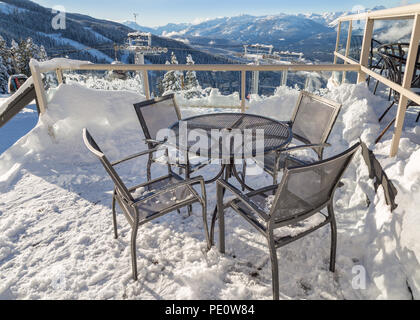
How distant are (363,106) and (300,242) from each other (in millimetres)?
2206

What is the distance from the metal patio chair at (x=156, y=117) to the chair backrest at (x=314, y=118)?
1.13m

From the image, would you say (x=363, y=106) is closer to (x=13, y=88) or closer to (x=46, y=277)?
(x=46, y=277)

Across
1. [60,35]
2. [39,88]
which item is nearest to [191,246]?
[39,88]

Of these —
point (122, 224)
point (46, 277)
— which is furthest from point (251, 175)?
point (46, 277)

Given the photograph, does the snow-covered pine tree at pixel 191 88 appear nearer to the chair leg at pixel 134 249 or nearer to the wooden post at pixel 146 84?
the wooden post at pixel 146 84

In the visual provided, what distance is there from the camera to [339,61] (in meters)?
6.96

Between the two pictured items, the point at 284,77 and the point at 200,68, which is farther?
the point at 284,77

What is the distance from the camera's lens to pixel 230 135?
8.77 ft

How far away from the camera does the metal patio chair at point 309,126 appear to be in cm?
261

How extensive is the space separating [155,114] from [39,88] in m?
2.11

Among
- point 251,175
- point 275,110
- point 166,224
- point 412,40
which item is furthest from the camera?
point 275,110

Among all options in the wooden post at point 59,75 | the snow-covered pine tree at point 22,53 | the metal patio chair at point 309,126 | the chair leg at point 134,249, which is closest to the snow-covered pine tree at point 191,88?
the wooden post at point 59,75

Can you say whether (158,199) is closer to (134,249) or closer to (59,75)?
(134,249)

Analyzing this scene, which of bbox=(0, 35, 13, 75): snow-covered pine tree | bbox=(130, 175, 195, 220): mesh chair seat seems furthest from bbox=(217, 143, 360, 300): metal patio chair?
bbox=(0, 35, 13, 75): snow-covered pine tree
